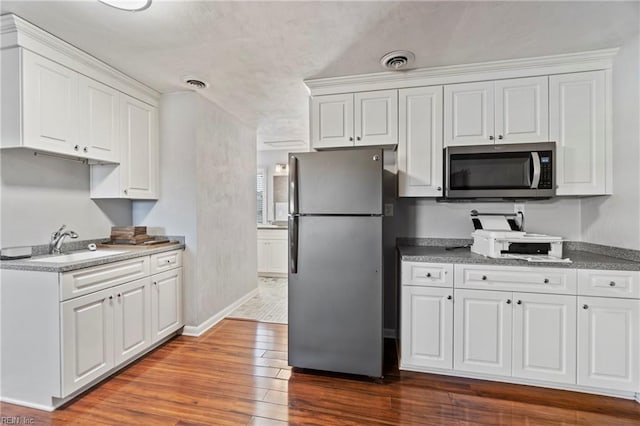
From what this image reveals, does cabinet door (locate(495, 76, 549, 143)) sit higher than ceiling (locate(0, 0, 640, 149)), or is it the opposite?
ceiling (locate(0, 0, 640, 149))

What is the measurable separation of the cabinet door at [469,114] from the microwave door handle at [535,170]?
1.05 feet

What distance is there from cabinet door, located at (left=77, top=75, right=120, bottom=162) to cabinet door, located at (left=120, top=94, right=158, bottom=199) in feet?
0.28

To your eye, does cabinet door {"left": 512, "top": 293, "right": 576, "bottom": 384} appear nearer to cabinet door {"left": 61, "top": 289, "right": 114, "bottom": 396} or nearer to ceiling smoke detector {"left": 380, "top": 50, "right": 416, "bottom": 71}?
ceiling smoke detector {"left": 380, "top": 50, "right": 416, "bottom": 71}

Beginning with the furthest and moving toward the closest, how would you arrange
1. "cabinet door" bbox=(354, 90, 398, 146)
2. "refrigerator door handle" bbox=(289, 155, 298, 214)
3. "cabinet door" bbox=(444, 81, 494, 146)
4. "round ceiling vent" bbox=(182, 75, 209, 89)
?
1. "round ceiling vent" bbox=(182, 75, 209, 89)
2. "cabinet door" bbox=(354, 90, 398, 146)
3. "cabinet door" bbox=(444, 81, 494, 146)
4. "refrigerator door handle" bbox=(289, 155, 298, 214)

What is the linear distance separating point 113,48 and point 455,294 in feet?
10.2

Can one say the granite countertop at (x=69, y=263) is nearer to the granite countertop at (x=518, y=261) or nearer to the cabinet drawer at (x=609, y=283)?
the granite countertop at (x=518, y=261)

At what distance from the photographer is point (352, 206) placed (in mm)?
2205

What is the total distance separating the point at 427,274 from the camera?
2.24 metres

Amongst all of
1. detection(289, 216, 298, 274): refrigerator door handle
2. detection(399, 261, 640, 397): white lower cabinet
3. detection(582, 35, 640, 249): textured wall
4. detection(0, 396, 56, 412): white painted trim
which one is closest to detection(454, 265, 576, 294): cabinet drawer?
detection(399, 261, 640, 397): white lower cabinet

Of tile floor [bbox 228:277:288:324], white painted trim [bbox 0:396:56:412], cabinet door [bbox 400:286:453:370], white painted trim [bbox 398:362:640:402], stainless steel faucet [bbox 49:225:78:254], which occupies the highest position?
stainless steel faucet [bbox 49:225:78:254]

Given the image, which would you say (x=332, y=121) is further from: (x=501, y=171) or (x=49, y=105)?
(x=49, y=105)

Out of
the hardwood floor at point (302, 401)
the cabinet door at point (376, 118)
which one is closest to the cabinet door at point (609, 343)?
the hardwood floor at point (302, 401)

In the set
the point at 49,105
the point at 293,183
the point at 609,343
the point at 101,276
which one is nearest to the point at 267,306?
the point at 101,276

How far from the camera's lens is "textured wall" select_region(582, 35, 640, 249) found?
201cm
